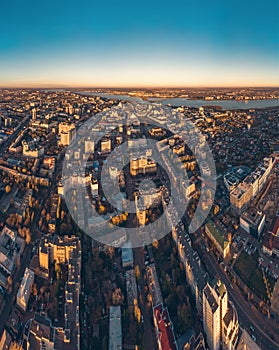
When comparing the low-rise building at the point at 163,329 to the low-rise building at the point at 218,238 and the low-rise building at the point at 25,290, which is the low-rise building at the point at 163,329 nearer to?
the low-rise building at the point at 218,238

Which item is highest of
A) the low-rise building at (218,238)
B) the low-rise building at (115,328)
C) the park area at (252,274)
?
the low-rise building at (218,238)

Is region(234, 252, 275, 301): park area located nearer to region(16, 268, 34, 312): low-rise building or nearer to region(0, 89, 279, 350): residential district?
region(0, 89, 279, 350): residential district

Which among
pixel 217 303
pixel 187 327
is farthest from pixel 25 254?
pixel 217 303

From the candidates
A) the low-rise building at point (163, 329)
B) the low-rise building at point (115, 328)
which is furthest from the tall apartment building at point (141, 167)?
the low-rise building at point (163, 329)

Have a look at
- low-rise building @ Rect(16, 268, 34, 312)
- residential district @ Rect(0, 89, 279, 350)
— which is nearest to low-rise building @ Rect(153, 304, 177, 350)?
residential district @ Rect(0, 89, 279, 350)

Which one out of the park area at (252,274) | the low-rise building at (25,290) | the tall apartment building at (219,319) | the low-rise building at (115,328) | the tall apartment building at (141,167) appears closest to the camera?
the tall apartment building at (219,319)

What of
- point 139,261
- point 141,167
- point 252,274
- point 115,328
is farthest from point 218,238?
point 141,167

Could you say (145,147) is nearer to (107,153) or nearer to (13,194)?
(107,153)

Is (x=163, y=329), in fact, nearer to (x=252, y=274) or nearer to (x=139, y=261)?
(x=139, y=261)
